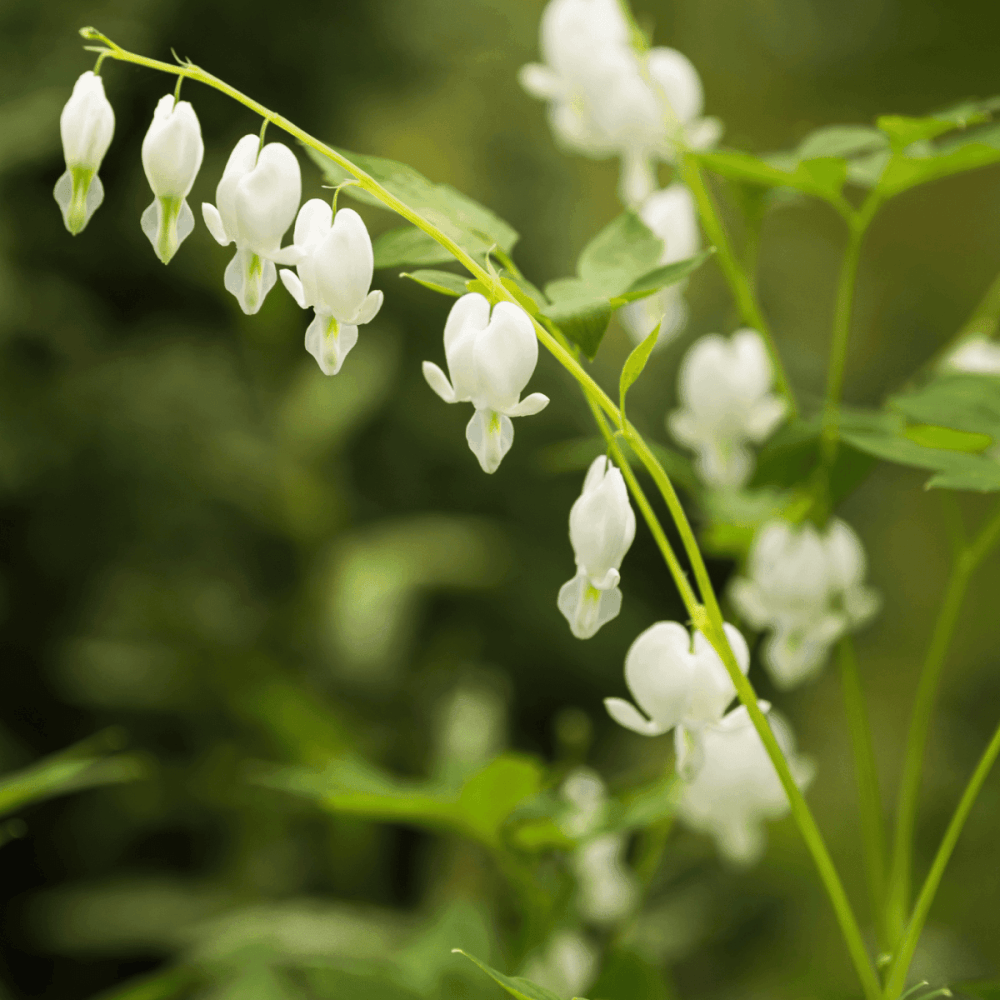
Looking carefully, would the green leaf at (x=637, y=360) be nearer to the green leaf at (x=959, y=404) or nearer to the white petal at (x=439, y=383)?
the white petal at (x=439, y=383)

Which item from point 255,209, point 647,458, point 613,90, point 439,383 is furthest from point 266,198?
point 613,90

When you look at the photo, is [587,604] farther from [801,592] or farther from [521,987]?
[801,592]

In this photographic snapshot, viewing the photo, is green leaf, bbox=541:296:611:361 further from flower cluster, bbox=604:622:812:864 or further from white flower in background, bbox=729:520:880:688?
white flower in background, bbox=729:520:880:688

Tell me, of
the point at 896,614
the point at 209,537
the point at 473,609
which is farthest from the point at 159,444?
the point at 896,614

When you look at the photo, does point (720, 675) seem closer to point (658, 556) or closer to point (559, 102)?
point (559, 102)

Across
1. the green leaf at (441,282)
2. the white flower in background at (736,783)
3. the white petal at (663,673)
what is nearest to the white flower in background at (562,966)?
the white flower in background at (736,783)
